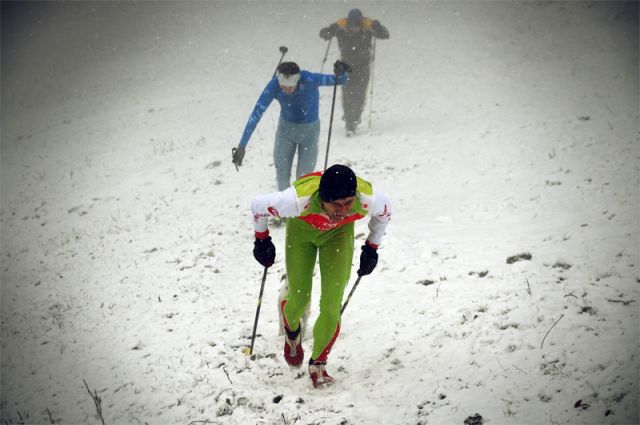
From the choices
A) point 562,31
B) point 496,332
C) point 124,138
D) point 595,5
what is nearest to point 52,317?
point 496,332

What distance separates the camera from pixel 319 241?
14.2 feet

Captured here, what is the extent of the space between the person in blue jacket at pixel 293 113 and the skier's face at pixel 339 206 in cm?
372

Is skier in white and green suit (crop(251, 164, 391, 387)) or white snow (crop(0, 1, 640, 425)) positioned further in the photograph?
white snow (crop(0, 1, 640, 425))

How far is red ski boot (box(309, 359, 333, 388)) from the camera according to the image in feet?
14.5

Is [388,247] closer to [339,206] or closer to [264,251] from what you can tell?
[264,251]

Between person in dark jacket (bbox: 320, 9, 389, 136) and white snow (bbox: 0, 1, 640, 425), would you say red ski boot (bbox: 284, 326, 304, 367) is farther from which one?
person in dark jacket (bbox: 320, 9, 389, 136)

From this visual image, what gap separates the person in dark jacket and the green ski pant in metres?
8.13

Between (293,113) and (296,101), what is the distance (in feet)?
0.68

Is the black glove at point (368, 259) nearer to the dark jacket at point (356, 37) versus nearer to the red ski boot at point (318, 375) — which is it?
the red ski boot at point (318, 375)

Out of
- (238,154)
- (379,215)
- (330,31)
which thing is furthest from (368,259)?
(330,31)

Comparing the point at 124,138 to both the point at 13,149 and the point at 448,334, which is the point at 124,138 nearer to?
the point at 13,149

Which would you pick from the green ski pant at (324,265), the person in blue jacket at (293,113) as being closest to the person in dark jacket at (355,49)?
the person in blue jacket at (293,113)

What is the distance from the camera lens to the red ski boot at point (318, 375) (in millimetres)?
4426

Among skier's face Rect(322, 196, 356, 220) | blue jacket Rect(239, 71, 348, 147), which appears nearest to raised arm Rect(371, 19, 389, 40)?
blue jacket Rect(239, 71, 348, 147)
